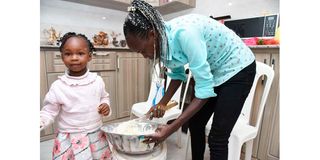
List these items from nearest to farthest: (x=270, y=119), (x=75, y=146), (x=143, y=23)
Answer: (x=143, y=23) < (x=75, y=146) < (x=270, y=119)

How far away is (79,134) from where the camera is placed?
2.43ft

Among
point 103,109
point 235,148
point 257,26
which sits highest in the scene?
point 257,26

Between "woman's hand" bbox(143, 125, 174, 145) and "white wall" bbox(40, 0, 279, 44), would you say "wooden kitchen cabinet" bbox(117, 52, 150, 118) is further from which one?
"woman's hand" bbox(143, 125, 174, 145)

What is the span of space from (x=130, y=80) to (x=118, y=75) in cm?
16

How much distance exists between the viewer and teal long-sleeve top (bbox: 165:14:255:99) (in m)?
0.62

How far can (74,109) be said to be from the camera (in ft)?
2.41

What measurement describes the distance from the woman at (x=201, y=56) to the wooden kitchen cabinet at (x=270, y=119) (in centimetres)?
52

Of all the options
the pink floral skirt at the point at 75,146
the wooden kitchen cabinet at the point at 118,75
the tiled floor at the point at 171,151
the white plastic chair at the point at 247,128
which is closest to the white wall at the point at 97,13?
the wooden kitchen cabinet at the point at 118,75

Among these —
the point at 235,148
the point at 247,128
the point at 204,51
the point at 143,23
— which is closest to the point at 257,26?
the point at 247,128

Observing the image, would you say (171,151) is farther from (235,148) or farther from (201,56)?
(201,56)

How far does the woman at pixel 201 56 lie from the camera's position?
614mm

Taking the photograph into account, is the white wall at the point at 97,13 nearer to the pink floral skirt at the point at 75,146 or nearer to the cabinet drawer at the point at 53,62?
the cabinet drawer at the point at 53,62
